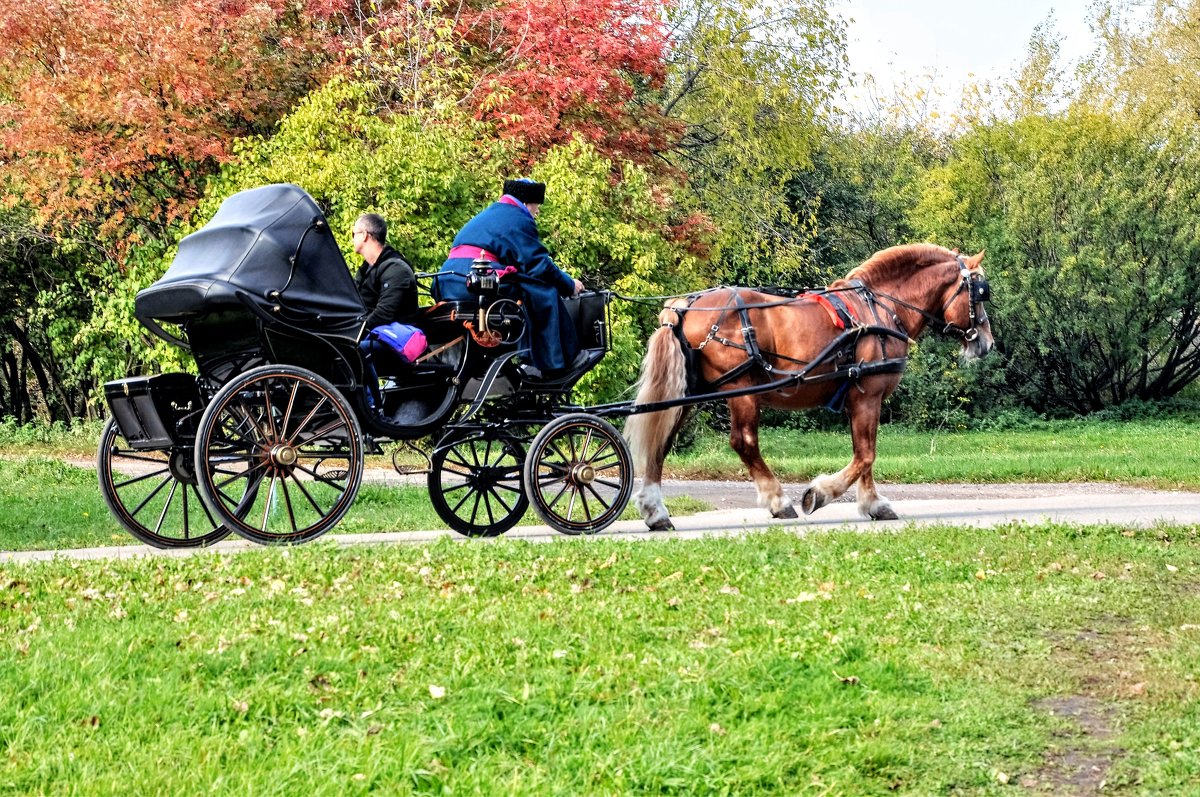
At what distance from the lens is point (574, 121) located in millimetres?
21172

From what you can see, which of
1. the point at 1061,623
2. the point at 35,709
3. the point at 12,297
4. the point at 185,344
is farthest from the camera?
the point at 12,297

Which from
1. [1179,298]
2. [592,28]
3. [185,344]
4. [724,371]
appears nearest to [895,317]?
[724,371]

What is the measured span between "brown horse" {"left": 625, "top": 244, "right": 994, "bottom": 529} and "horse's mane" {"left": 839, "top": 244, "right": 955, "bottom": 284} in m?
0.03

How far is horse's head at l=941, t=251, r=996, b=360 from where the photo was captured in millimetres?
12930

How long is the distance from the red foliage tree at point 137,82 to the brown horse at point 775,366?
11.1 meters

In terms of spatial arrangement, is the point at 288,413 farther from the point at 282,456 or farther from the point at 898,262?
the point at 898,262

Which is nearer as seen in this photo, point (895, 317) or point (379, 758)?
point (379, 758)

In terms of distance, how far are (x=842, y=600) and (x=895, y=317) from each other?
18.3 ft

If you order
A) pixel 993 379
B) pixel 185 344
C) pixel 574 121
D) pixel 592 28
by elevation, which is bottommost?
pixel 993 379

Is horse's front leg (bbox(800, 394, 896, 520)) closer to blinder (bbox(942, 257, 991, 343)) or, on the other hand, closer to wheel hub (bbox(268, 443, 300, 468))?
blinder (bbox(942, 257, 991, 343))

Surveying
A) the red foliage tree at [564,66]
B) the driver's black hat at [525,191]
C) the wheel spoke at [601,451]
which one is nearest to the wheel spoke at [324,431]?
the wheel spoke at [601,451]

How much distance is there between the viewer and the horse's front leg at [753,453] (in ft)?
39.0

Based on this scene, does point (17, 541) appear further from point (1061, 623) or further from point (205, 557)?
point (1061, 623)

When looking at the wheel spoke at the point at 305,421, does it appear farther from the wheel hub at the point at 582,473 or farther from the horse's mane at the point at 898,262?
the horse's mane at the point at 898,262
